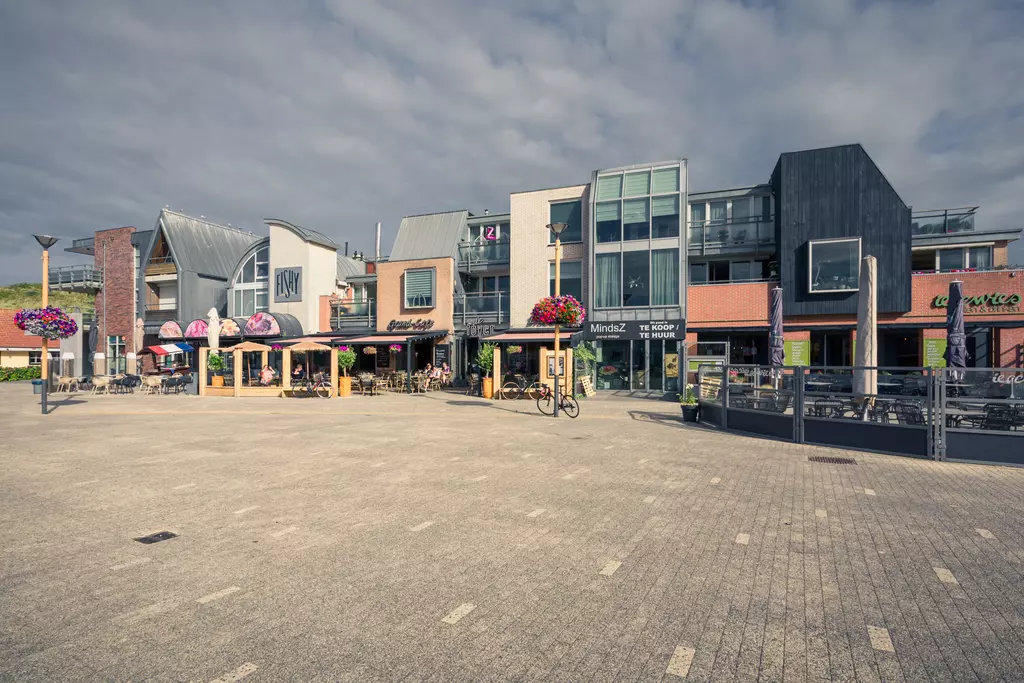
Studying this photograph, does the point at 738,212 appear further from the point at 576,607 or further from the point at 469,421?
the point at 576,607

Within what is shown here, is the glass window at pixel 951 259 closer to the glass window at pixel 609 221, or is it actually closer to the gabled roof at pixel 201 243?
the glass window at pixel 609 221

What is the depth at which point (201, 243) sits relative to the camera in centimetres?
3797

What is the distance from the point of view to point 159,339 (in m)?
36.7

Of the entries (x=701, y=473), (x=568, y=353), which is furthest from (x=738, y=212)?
(x=701, y=473)

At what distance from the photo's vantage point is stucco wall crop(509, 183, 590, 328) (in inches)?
1072

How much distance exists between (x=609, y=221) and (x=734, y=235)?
5.81m

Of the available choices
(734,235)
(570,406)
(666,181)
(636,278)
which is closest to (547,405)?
(570,406)

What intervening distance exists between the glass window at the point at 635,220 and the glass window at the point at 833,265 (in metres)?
6.99

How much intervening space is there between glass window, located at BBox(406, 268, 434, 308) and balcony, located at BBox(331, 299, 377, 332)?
2691 millimetres

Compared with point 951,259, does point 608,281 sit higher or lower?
lower

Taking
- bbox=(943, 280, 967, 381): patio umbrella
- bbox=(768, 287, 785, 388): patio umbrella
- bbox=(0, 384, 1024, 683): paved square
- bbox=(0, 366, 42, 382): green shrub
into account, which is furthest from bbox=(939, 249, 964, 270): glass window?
bbox=(0, 366, 42, 382): green shrub

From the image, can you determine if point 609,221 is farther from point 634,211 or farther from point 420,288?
point 420,288

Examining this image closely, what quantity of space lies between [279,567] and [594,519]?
3053 mm

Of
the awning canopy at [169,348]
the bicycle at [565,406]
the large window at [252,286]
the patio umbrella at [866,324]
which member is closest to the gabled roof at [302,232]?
the large window at [252,286]
